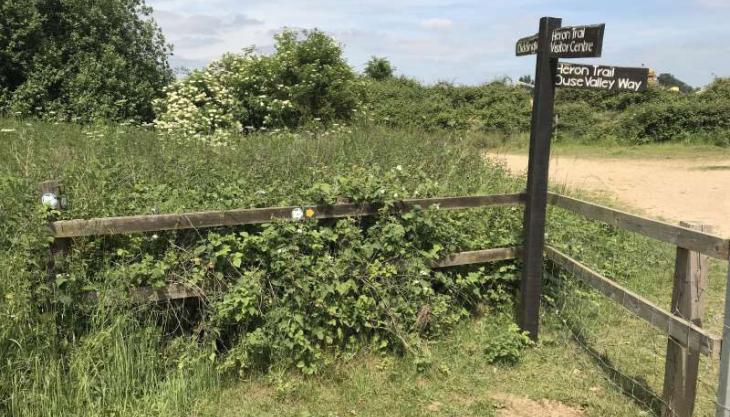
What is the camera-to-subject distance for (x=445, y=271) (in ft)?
15.4

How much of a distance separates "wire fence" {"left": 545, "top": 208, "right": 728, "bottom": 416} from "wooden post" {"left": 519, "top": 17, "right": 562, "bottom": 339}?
33cm

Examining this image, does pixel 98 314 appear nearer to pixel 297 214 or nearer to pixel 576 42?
pixel 297 214

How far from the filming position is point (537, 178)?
428cm

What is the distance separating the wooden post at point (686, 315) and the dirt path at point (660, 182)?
540 cm

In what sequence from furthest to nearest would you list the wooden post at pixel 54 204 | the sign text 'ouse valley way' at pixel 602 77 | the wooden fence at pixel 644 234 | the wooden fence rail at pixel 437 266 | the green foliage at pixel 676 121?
the green foliage at pixel 676 121 < the sign text 'ouse valley way' at pixel 602 77 < the wooden fence rail at pixel 437 266 < the wooden post at pixel 54 204 < the wooden fence at pixel 644 234

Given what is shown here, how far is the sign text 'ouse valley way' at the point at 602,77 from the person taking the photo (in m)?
3.79

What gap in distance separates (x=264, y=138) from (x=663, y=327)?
5807mm

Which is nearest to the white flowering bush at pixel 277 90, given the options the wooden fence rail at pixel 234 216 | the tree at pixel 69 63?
the tree at pixel 69 63

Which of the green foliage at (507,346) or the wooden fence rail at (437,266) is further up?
the wooden fence rail at (437,266)

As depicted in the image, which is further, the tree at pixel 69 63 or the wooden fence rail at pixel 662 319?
the tree at pixel 69 63

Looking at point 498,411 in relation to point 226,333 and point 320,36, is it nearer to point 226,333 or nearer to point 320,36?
point 226,333

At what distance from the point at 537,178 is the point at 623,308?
47.9 inches

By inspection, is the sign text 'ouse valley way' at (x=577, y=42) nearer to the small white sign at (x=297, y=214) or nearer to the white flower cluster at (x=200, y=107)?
the small white sign at (x=297, y=214)

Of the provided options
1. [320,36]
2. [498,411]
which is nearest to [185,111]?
[320,36]
